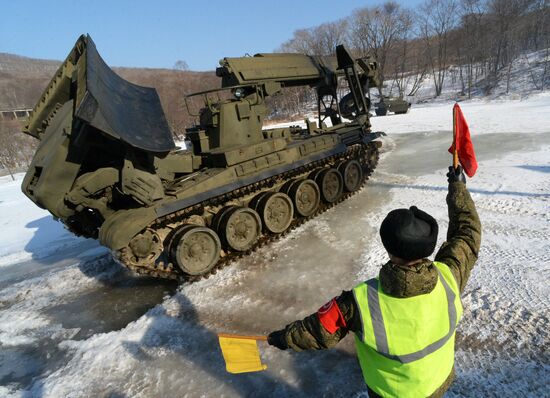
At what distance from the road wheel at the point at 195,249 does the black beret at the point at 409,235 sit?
4291mm

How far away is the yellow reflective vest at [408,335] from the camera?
5.41ft

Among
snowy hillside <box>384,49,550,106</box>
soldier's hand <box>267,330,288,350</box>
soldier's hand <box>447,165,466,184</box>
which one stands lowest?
snowy hillside <box>384,49,550,106</box>

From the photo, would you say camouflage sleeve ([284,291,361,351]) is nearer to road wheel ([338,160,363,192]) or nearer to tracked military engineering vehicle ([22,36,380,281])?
tracked military engineering vehicle ([22,36,380,281])

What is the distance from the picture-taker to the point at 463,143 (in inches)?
118

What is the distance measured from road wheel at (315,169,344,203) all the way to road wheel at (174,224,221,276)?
9.63ft

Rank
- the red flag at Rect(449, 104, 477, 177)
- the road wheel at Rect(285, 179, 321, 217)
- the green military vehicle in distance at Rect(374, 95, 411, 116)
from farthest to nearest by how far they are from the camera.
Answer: the green military vehicle in distance at Rect(374, 95, 411, 116)
the road wheel at Rect(285, 179, 321, 217)
the red flag at Rect(449, 104, 477, 177)

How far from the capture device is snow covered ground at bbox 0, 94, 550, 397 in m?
3.60

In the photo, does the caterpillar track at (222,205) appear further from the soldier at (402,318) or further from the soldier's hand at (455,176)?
the soldier's hand at (455,176)

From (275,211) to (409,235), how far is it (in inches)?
209

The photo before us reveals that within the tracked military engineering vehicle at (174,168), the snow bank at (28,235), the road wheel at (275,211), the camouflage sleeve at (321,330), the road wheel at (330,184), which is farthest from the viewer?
the snow bank at (28,235)

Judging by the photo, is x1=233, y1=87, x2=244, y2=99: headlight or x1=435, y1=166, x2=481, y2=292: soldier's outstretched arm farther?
x1=233, y1=87, x2=244, y2=99: headlight

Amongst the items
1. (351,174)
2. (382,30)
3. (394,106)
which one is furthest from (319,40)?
(351,174)

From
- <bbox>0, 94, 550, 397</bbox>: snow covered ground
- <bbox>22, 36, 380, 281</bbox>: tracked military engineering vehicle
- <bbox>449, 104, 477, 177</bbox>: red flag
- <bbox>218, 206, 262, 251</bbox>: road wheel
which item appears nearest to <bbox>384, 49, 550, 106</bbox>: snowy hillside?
<bbox>0, 94, 550, 397</bbox>: snow covered ground

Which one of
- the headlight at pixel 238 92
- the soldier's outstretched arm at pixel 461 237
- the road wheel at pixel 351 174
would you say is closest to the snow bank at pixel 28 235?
the headlight at pixel 238 92
